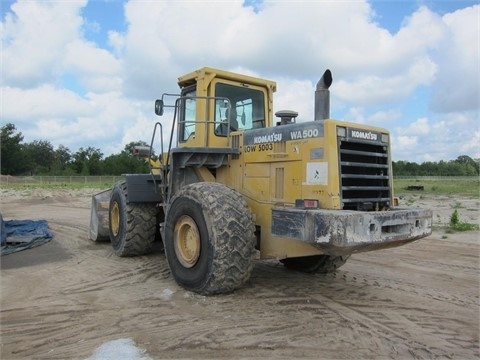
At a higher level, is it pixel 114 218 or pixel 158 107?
pixel 158 107

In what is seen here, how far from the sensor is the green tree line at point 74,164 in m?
73.9

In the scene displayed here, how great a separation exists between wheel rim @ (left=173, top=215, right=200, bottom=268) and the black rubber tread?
2.06m

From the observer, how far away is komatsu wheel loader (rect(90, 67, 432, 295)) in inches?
214

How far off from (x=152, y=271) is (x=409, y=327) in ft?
13.4

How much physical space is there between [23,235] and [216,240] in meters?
6.46

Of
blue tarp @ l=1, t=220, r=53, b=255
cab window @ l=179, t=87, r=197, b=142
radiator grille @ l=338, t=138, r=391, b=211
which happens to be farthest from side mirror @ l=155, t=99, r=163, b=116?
blue tarp @ l=1, t=220, r=53, b=255

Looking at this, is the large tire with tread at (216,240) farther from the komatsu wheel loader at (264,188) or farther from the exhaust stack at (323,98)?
the exhaust stack at (323,98)

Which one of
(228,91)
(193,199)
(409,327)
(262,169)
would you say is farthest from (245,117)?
(409,327)

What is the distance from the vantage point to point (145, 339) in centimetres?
465

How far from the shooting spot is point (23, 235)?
407 inches

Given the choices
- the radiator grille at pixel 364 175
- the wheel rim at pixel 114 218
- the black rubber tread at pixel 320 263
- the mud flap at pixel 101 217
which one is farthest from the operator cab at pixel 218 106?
the mud flap at pixel 101 217

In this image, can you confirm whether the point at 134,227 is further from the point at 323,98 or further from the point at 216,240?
the point at 323,98

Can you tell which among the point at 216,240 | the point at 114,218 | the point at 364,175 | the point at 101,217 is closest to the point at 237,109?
the point at 364,175

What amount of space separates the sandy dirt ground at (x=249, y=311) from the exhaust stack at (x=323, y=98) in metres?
2.40
